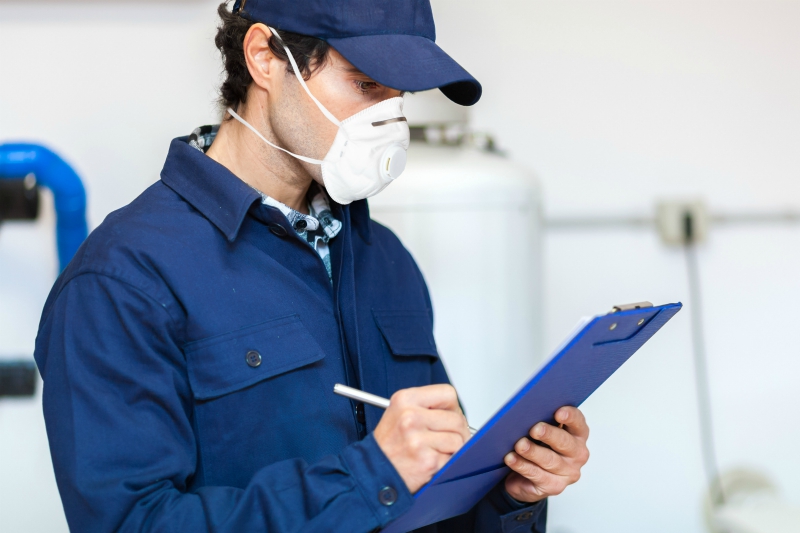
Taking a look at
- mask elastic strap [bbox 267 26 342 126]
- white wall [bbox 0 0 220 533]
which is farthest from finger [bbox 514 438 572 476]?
white wall [bbox 0 0 220 533]

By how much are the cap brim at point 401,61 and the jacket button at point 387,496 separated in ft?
1.14

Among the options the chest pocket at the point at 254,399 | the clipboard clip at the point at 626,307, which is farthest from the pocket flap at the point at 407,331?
the clipboard clip at the point at 626,307

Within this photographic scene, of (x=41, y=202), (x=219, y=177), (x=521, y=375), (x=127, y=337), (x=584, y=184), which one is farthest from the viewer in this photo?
(x=584, y=184)

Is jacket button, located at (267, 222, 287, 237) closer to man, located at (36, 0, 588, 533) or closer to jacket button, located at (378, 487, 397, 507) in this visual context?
man, located at (36, 0, 588, 533)

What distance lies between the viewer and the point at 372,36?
74 cm

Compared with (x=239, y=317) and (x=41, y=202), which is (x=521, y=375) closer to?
(x=239, y=317)

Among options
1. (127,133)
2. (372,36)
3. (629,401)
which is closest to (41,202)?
(127,133)

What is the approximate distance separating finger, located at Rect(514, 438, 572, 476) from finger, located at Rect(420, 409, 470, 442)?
72 millimetres

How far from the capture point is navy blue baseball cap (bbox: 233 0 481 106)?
2.32 feet

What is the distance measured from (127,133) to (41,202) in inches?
7.3

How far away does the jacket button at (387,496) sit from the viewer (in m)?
0.60

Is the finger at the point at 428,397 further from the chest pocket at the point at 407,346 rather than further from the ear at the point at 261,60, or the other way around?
the ear at the point at 261,60

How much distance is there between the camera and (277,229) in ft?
2.53

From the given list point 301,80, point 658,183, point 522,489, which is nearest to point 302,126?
point 301,80
